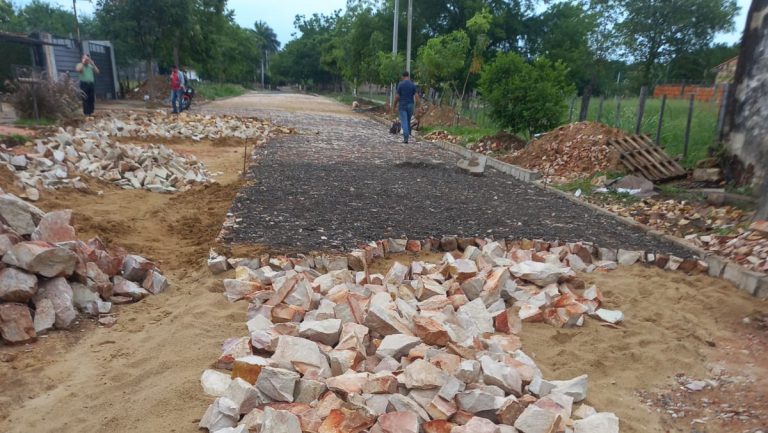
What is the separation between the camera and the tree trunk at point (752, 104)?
6.66 meters

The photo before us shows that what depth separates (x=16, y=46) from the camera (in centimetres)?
1786

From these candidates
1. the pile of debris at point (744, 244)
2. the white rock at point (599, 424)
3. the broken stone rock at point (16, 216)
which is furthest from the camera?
the pile of debris at point (744, 244)

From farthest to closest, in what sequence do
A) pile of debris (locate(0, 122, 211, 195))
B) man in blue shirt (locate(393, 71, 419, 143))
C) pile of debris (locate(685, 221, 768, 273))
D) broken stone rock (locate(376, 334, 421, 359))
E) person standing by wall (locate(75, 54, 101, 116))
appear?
man in blue shirt (locate(393, 71, 419, 143)) < person standing by wall (locate(75, 54, 101, 116)) < pile of debris (locate(0, 122, 211, 195)) < pile of debris (locate(685, 221, 768, 273)) < broken stone rock (locate(376, 334, 421, 359))

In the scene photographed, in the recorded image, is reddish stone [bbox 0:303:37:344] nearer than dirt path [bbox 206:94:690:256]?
Yes

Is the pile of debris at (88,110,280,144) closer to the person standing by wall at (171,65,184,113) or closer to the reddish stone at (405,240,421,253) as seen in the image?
the person standing by wall at (171,65,184,113)

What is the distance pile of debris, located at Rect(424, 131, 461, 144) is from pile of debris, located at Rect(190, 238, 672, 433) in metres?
10.0

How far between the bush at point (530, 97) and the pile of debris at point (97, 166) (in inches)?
268

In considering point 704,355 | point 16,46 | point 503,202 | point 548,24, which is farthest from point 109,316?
point 548,24

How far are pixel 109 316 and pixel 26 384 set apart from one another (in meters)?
0.78

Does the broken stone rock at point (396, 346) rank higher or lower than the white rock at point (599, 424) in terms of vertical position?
higher

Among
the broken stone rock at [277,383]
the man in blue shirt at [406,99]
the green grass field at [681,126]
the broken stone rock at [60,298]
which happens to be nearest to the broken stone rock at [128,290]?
the broken stone rock at [60,298]

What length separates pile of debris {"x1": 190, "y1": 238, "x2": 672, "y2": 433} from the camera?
7.38ft

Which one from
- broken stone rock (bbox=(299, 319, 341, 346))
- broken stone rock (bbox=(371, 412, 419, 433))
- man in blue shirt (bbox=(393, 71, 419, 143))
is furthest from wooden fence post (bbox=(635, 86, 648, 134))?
broken stone rock (bbox=(371, 412, 419, 433))

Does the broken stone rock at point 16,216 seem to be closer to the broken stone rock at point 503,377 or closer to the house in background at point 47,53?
the broken stone rock at point 503,377
